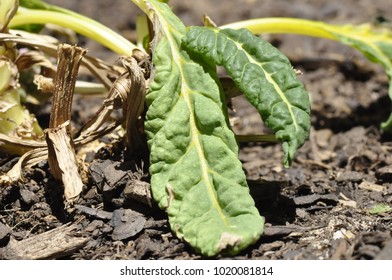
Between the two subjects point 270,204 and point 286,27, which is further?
point 286,27

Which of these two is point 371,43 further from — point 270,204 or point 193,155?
point 193,155

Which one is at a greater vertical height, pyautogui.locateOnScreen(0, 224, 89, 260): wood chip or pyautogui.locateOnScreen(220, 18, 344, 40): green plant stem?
pyautogui.locateOnScreen(220, 18, 344, 40): green plant stem

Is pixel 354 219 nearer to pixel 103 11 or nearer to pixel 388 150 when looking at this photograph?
pixel 388 150

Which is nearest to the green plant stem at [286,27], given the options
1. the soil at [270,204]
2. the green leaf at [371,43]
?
the green leaf at [371,43]

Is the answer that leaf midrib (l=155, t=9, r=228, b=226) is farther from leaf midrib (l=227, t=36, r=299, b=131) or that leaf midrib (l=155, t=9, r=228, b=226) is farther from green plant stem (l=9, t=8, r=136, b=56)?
green plant stem (l=9, t=8, r=136, b=56)

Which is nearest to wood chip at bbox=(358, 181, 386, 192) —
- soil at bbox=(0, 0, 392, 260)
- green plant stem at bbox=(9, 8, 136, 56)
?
soil at bbox=(0, 0, 392, 260)

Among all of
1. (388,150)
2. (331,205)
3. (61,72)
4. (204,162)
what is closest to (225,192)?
(204,162)

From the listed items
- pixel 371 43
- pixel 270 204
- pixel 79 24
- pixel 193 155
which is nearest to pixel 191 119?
pixel 193 155
